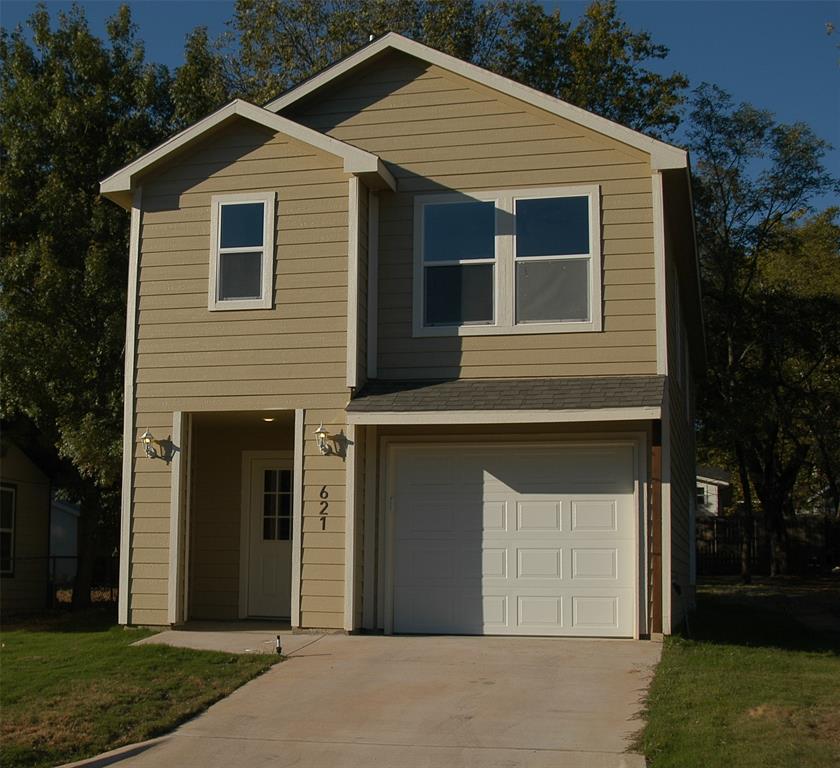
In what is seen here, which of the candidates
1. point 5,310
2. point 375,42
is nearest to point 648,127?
point 375,42

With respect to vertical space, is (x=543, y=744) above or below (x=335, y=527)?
below

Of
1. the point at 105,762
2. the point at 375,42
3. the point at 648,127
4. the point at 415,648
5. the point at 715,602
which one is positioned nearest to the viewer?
the point at 105,762

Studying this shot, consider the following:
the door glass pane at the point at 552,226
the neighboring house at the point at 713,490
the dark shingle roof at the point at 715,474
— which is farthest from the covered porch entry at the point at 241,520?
the neighboring house at the point at 713,490

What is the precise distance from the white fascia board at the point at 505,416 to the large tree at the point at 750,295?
1608 centimetres

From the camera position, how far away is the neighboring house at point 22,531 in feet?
60.6

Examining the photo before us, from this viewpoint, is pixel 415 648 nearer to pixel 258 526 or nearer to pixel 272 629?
pixel 272 629

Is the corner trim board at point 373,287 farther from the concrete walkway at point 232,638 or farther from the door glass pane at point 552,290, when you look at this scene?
the concrete walkway at point 232,638

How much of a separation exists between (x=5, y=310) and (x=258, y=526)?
5.78 metres

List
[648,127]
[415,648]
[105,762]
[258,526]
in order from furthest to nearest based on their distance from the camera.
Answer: [648,127]
[258,526]
[415,648]
[105,762]

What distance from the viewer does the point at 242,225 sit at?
1291 centimetres

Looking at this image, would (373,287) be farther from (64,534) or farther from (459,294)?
(64,534)

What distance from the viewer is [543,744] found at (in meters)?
7.76

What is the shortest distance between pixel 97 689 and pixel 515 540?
16.3 feet

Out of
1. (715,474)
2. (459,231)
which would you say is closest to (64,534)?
(459,231)
